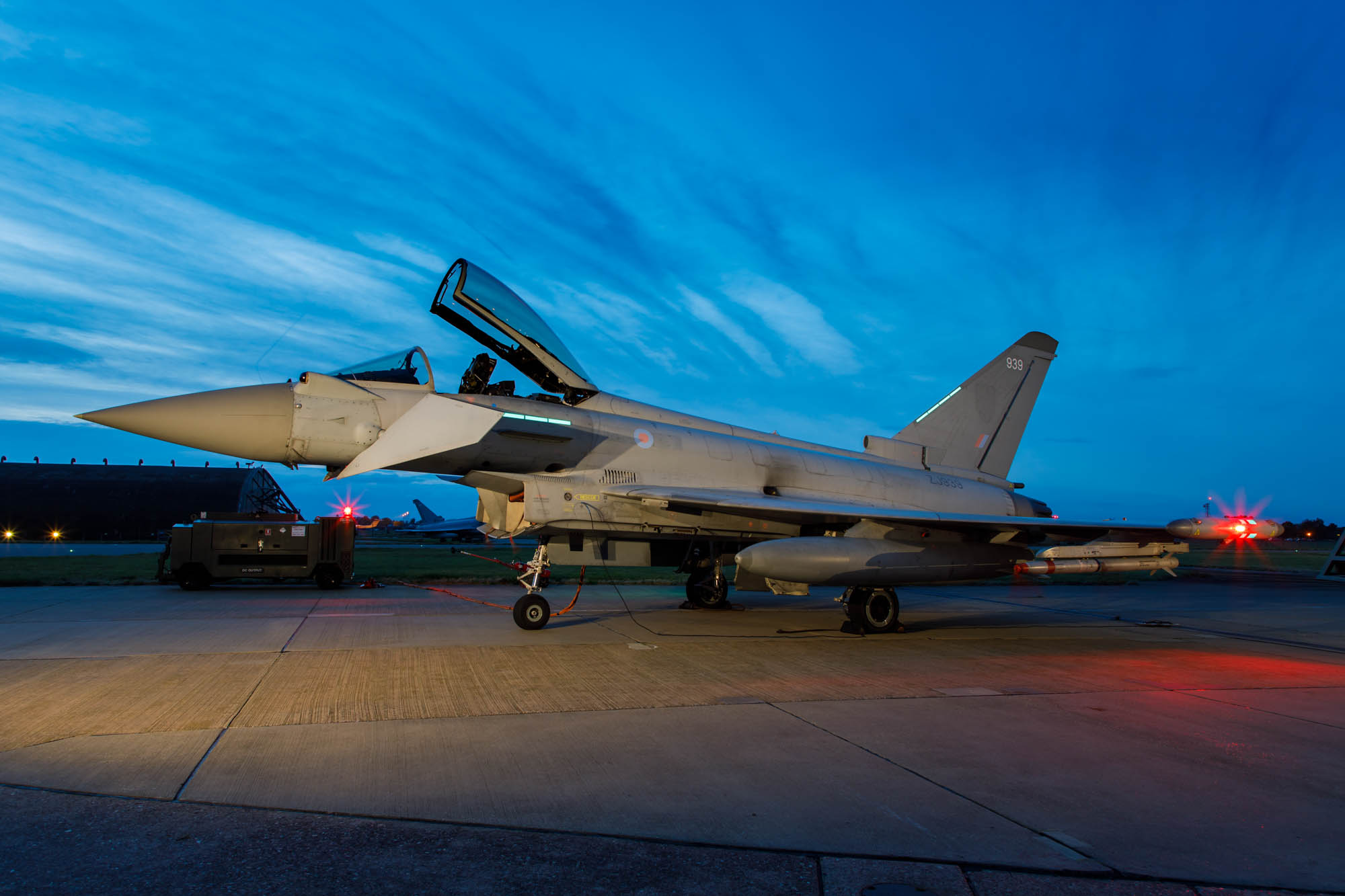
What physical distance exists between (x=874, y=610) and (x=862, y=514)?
4.52ft

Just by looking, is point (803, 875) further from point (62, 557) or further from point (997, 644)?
point (62, 557)

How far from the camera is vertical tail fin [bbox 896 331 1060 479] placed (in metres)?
13.6

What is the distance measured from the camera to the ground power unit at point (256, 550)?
1411 centimetres

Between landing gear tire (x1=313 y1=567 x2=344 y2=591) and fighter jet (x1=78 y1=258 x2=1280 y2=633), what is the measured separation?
7.06 meters

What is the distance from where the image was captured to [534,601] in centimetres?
923

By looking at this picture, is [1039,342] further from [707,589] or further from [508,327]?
[508,327]

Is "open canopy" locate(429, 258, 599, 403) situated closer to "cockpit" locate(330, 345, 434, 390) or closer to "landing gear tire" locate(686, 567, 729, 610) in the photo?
"cockpit" locate(330, 345, 434, 390)

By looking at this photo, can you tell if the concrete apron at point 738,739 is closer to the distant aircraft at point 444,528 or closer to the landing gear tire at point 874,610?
the landing gear tire at point 874,610

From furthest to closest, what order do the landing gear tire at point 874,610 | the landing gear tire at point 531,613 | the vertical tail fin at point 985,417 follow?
the vertical tail fin at point 985,417, the landing gear tire at point 874,610, the landing gear tire at point 531,613

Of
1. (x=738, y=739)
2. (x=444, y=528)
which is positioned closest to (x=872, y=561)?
(x=738, y=739)

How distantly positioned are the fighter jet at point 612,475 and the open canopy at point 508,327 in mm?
21

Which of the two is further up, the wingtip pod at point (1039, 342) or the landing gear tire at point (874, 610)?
the wingtip pod at point (1039, 342)

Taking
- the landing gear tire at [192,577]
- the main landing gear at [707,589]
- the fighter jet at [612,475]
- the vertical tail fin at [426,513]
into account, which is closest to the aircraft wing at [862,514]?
Answer: the fighter jet at [612,475]

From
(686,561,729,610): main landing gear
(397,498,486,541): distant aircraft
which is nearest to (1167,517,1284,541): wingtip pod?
(686,561,729,610): main landing gear
